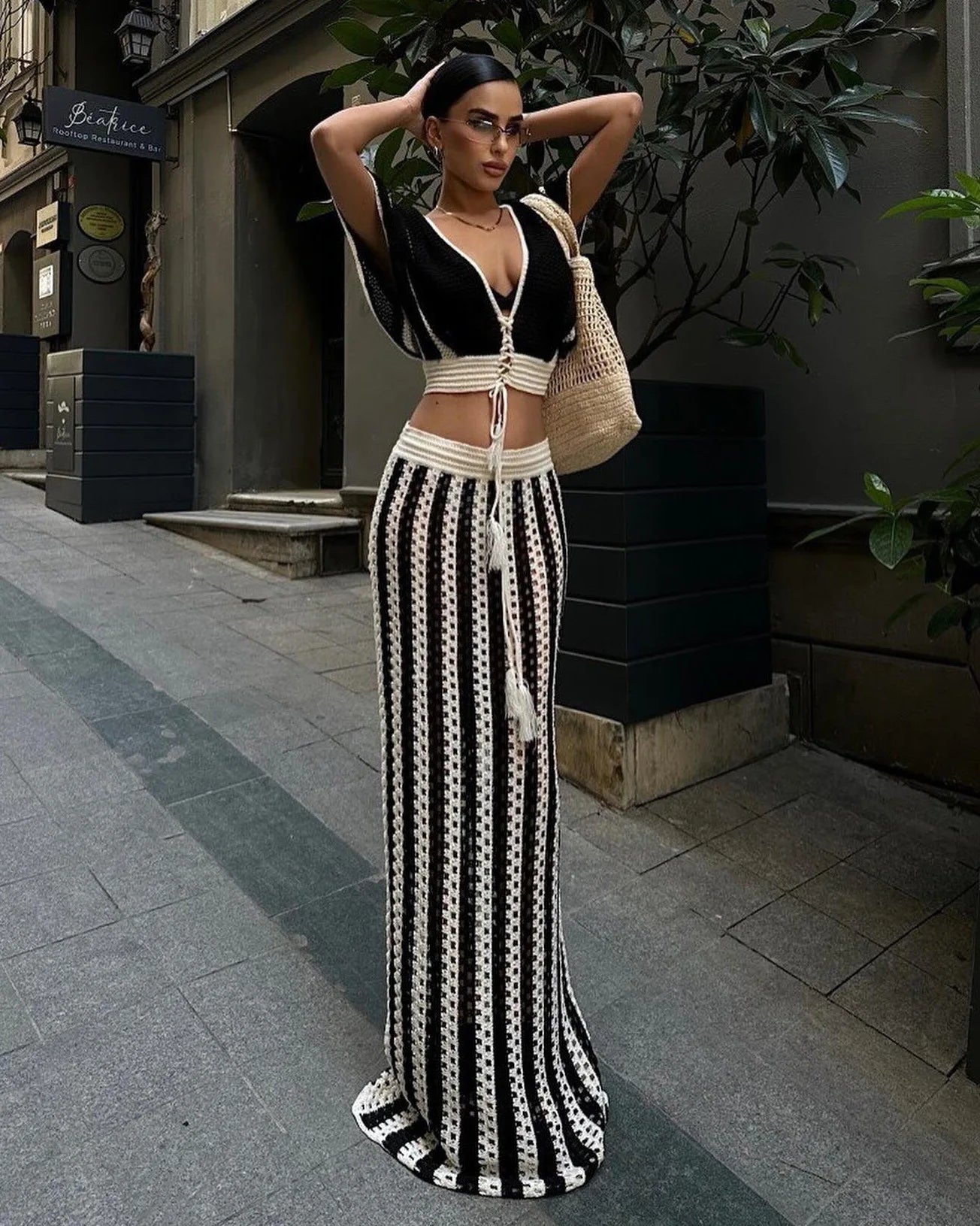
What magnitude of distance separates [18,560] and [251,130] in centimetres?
492

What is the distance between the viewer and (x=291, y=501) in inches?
310

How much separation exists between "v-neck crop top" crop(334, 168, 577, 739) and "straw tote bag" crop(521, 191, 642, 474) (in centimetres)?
7

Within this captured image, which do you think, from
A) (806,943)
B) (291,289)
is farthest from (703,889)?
(291,289)

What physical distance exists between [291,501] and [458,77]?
257 inches

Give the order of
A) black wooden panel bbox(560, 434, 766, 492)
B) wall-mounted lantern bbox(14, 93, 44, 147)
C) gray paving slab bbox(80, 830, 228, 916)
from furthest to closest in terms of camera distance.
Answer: wall-mounted lantern bbox(14, 93, 44, 147), black wooden panel bbox(560, 434, 766, 492), gray paving slab bbox(80, 830, 228, 916)

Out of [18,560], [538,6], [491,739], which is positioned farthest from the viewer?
[18,560]

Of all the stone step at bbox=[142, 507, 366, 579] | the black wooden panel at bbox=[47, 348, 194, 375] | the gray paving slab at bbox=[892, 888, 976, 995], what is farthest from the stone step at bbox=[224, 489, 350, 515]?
the gray paving slab at bbox=[892, 888, 976, 995]

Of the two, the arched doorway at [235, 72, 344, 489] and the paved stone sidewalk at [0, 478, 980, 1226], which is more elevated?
the arched doorway at [235, 72, 344, 489]

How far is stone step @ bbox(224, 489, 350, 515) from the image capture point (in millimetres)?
7504

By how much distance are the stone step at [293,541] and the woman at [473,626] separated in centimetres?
514

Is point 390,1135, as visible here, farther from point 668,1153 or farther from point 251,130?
point 251,130

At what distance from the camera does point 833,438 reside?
3.68 m

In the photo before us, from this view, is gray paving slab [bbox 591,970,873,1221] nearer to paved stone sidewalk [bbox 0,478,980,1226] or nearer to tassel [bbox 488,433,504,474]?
paved stone sidewalk [bbox 0,478,980,1226]

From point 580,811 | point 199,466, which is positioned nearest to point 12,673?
point 580,811
